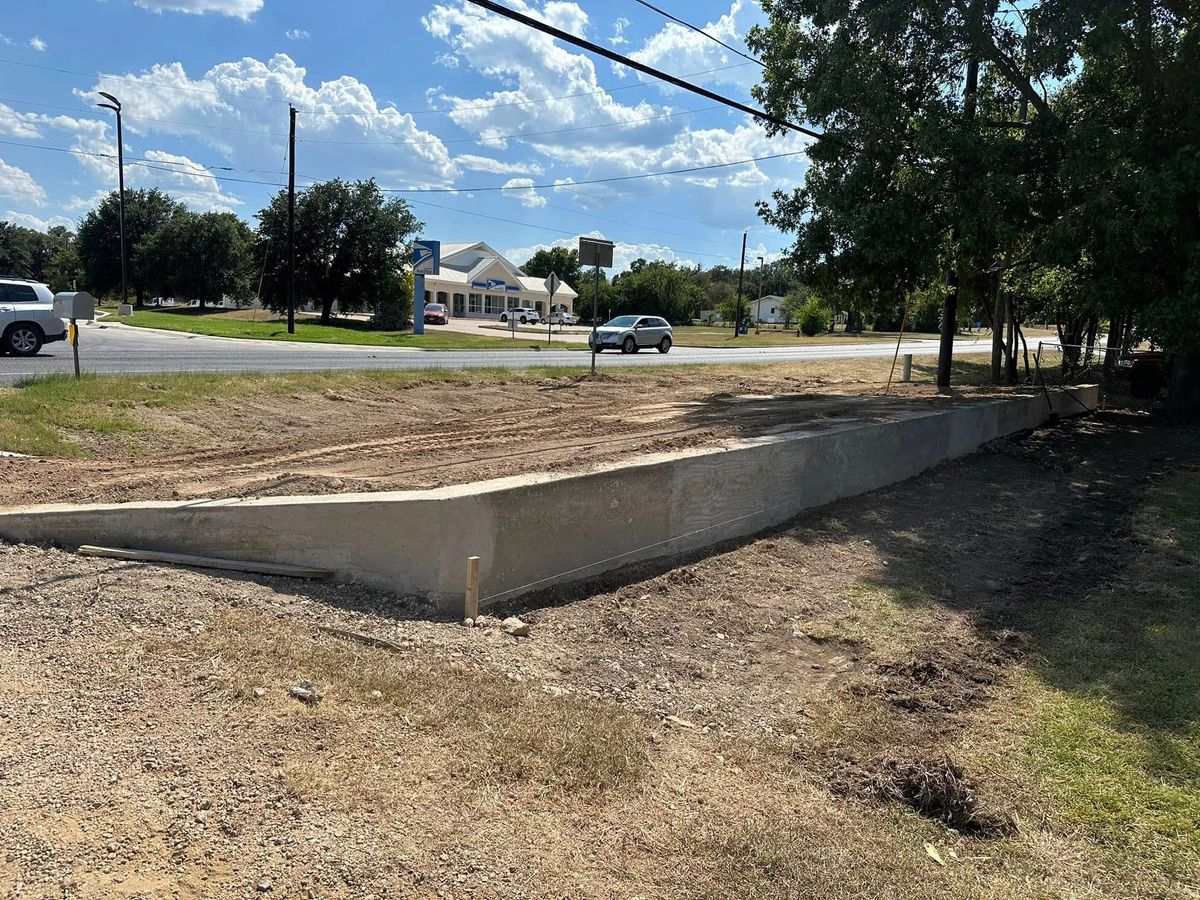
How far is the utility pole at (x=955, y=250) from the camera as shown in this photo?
45.6 ft

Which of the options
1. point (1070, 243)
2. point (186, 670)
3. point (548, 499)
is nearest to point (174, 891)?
point (186, 670)

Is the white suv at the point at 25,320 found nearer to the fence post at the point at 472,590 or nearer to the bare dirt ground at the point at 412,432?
the bare dirt ground at the point at 412,432

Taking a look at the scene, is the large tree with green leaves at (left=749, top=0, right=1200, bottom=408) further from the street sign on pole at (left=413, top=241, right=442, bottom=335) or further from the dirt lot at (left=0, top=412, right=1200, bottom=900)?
the street sign on pole at (left=413, top=241, right=442, bottom=335)

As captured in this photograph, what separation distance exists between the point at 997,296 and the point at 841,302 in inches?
229

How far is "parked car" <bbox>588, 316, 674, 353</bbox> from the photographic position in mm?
32875

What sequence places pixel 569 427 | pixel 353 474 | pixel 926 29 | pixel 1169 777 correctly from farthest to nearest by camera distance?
pixel 926 29 < pixel 569 427 < pixel 353 474 < pixel 1169 777

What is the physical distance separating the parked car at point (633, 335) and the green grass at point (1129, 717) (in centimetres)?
2600

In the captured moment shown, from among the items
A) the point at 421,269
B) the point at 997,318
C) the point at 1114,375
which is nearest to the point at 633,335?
the point at 421,269

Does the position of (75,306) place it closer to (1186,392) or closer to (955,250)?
(955,250)

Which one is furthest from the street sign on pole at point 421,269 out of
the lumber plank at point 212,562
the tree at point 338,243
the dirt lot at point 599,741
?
the dirt lot at point 599,741

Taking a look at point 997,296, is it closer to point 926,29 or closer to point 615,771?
point 926,29

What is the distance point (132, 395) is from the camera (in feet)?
36.6

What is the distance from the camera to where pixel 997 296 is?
772 inches

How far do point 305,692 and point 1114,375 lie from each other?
2642 cm
